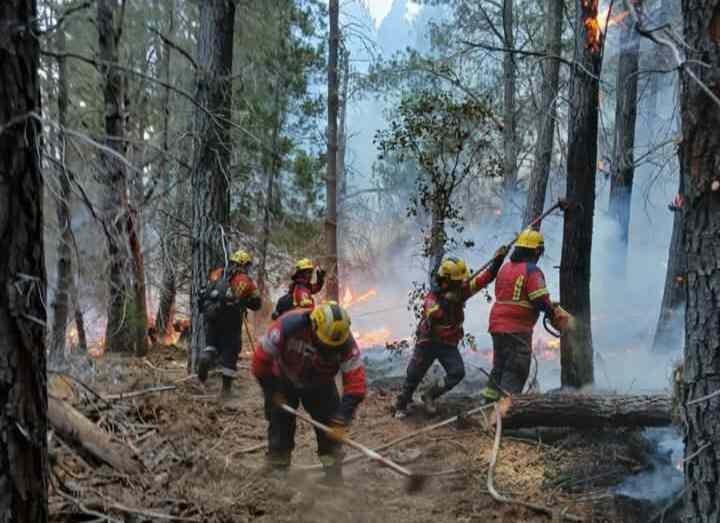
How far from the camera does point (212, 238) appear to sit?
8406mm

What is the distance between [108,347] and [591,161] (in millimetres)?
9897

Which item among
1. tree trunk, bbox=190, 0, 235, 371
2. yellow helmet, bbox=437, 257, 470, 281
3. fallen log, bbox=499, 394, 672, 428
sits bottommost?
fallen log, bbox=499, 394, 672, 428

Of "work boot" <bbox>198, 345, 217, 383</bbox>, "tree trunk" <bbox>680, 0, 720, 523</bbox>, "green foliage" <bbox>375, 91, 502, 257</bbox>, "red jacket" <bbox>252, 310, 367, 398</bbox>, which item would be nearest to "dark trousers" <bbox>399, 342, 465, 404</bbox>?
"red jacket" <bbox>252, 310, 367, 398</bbox>

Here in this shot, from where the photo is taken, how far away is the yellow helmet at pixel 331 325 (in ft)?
16.0

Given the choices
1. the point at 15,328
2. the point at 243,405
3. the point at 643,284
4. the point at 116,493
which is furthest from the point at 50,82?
the point at 643,284

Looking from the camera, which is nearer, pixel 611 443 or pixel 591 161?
pixel 611 443

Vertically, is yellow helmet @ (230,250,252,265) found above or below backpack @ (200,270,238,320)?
above

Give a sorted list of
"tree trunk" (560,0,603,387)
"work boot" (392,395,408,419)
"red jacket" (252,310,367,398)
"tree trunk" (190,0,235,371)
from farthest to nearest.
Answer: "tree trunk" (190,0,235,371) → "work boot" (392,395,408,419) → "tree trunk" (560,0,603,387) → "red jacket" (252,310,367,398)

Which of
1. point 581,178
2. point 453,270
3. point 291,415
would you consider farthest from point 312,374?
point 581,178

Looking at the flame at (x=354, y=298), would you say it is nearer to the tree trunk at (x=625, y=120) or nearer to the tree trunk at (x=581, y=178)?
the tree trunk at (x=625, y=120)

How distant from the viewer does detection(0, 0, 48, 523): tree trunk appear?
7.90 ft

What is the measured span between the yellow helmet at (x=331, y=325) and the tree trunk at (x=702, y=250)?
2539 millimetres

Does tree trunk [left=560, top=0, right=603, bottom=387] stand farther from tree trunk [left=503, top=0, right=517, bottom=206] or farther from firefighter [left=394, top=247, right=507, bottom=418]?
tree trunk [left=503, top=0, right=517, bottom=206]

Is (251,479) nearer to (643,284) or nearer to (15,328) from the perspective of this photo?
(15,328)
